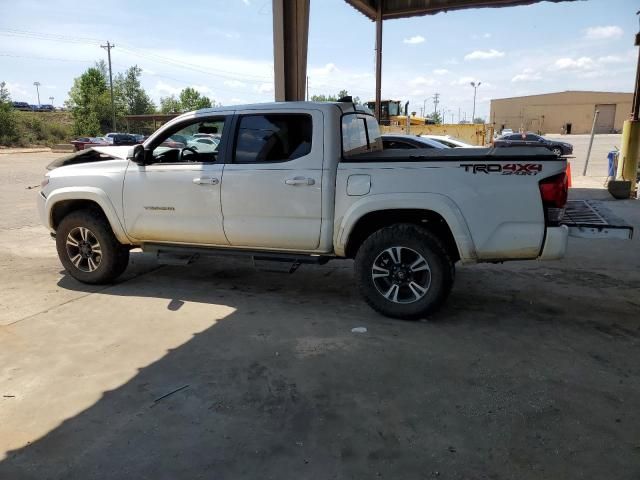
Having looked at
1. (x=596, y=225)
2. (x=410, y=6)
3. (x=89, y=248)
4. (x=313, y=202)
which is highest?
(x=410, y=6)

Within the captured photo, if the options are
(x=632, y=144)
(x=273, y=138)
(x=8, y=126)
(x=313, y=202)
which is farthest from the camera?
(x=8, y=126)

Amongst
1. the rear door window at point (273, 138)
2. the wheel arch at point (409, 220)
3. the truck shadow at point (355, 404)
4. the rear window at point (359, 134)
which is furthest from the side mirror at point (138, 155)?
the wheel arch at point (409, 220)

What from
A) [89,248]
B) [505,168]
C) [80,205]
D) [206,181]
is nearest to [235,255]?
[206,181]

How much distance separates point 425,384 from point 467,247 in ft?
4.57

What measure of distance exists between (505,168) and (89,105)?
75.8m

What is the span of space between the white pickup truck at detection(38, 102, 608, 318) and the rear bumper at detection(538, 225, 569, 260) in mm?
11

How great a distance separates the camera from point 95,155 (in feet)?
22.5

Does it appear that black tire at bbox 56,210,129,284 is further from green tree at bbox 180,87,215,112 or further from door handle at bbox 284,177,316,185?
green tree at bbox 180,87,215,112

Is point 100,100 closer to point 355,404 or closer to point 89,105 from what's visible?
point 89,105

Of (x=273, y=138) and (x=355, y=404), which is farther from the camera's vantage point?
(x=273, y=138)

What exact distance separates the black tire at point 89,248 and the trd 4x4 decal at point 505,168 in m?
4.01

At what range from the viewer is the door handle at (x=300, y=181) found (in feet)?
15.4

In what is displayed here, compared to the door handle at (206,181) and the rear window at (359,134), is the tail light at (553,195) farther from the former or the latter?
the door handle at (206,181)

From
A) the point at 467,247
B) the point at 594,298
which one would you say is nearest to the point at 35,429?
the point at 467,247
